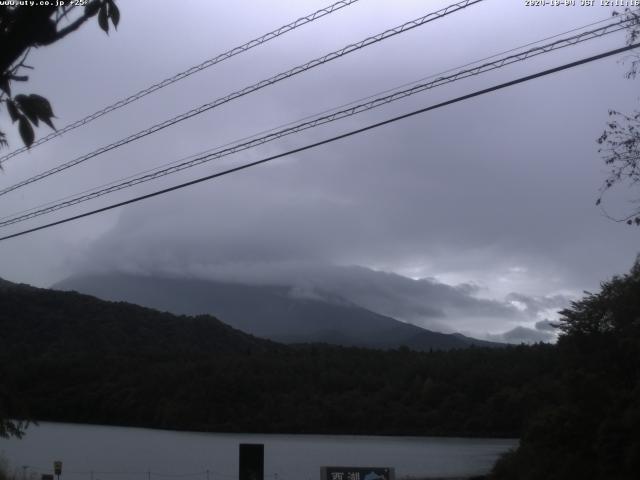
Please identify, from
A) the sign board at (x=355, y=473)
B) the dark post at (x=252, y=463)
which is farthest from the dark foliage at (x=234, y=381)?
the dark post at (x=252, y=463)

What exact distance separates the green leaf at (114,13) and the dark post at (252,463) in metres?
13.5

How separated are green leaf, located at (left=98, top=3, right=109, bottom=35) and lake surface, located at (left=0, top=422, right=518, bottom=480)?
28316 millimetres

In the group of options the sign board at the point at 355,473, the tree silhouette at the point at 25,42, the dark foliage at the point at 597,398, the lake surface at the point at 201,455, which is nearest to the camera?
the tree silhouette at the point at 25,42

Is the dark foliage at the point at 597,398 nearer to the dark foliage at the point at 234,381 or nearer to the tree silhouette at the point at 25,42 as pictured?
the tree silhouette at the point at 25,42

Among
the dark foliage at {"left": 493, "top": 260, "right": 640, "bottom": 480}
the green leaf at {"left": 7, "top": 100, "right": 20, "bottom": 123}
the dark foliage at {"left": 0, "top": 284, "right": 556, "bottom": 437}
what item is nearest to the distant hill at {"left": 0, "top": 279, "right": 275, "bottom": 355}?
the dark foliage at {"left": 0, "top": 284, "right": 556, "bottom": 437}

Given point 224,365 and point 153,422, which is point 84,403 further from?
point 224,365

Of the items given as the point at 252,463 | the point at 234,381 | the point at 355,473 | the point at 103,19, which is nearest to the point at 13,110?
the point at 103,19

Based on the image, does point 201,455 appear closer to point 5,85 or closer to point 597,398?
point 597,398

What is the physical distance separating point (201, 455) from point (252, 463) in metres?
34.9

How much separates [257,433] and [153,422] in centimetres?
1111

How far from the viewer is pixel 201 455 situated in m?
49.9

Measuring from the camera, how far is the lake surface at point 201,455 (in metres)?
42.1

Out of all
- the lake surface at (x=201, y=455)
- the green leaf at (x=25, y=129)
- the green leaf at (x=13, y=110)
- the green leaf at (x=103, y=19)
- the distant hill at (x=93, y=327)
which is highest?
the distant hill at (x=93, y=327)

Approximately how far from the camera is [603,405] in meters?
24.5
